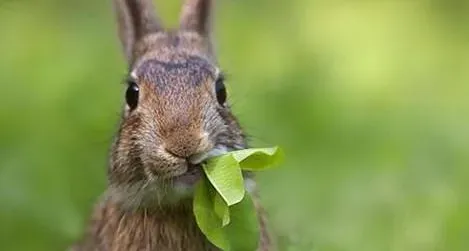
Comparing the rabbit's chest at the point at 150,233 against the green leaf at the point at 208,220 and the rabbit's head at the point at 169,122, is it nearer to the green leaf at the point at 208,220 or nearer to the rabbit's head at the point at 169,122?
the rabbit's head at the point at 169,122

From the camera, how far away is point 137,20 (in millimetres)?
6719

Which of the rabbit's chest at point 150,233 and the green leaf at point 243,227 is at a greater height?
the green leaf at point 243,227

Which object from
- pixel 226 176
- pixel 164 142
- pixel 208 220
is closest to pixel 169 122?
A: pixel 164 142

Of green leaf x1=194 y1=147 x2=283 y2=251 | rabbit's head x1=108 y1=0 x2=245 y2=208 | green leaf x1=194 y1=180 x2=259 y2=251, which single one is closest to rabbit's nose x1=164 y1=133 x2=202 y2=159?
rabbit's head x1=108 y1=0 x2=245 y2=208

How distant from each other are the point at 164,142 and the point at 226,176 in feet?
0.68

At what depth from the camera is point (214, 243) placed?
5672 millimetres

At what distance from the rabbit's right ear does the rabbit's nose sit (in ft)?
4.07

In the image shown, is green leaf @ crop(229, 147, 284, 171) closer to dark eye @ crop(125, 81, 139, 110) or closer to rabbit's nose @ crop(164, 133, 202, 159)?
rabbit's nose @ crop(164, 133, 202, 159)

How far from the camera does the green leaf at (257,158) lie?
18.2 ft

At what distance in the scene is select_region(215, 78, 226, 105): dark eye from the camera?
592cm

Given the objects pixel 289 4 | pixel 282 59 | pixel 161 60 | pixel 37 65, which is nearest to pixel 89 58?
pixel 37 65

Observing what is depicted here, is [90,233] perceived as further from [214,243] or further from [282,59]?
[282,59]

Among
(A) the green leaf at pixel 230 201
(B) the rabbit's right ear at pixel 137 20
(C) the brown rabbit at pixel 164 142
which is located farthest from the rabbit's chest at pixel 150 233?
(B) the rabbit's right ear at pixel 137 20

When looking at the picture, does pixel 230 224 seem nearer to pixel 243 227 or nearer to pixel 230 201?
pixel 243 227
